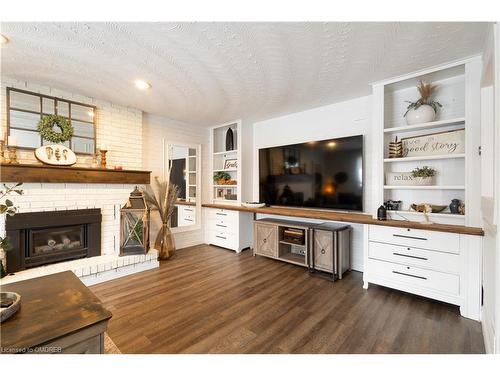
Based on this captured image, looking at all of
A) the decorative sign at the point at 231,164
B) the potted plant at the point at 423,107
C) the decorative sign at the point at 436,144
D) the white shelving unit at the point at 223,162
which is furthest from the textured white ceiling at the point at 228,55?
the decorative sign at the point at 231,164

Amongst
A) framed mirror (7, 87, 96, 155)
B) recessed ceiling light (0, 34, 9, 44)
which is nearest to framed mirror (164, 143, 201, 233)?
framed mirror (7, 87, 96, 155)

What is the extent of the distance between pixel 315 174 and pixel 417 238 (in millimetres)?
1377

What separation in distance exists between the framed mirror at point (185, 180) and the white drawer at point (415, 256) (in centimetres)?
294

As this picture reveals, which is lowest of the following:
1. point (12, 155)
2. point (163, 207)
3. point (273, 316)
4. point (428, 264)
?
point (273, 316)

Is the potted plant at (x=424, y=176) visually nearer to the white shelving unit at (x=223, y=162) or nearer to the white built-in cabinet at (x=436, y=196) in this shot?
the white built-in cabinet at (x=436, y=196)

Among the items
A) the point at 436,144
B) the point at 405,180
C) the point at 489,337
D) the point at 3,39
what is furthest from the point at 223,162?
the point at 489,337

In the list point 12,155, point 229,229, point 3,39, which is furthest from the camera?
point 229,229

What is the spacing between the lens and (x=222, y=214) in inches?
160

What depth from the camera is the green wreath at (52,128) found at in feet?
8.62

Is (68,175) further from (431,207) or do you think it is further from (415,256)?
(431,207)

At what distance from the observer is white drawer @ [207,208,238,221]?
12.8ft

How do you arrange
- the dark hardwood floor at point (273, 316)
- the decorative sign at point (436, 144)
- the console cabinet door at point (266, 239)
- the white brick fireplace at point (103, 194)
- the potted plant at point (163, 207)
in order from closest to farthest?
the dark hardwood floor at point (273, 316) → the decorative sign at point (436, 144) → the white brick fireplace at point (103, 194) → the console cabinet door at point (266, 239) → the potted plant at point (163, 207)
